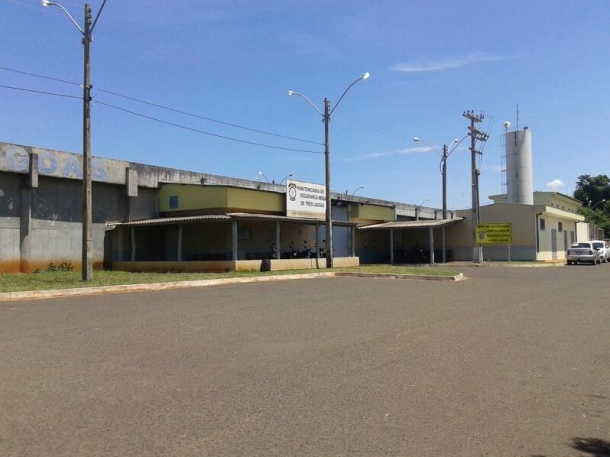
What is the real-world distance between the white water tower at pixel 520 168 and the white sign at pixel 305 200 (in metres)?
34.2

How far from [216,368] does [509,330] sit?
18.2 ft

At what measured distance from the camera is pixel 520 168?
6047cm

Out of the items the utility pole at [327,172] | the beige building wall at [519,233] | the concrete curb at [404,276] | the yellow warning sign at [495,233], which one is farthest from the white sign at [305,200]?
the beige building wall at [519,233]

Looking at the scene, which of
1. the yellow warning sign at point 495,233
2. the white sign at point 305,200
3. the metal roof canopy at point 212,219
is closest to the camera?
the metal roof canopy at point 212,219

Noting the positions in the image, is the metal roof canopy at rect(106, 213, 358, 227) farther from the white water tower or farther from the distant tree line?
the distant tree line

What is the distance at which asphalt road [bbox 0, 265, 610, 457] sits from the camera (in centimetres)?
438

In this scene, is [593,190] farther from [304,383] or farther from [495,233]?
[304,383]

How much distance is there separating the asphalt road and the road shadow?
0.02 metres

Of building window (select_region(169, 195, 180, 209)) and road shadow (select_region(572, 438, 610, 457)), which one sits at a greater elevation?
building window (select_region(169, 195, 180, 209))

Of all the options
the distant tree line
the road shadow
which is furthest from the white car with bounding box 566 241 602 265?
the distant tree line

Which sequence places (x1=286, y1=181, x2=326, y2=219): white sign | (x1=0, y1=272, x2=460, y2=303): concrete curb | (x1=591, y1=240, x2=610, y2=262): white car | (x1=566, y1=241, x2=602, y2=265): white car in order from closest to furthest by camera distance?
(x1=0, y1=272, x2=460, y2=303): concrete curb → (x1=286, y1=181, x2=326, y2=219): white sign → (x1=566, y1=241, x2=602, y2=265): white car → (x1=591, y1=240, x2=610, y2=262): white car

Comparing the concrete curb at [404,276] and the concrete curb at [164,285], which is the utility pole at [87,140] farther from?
the concrete curb at [404,276]

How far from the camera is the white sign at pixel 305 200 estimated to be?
32.2 m

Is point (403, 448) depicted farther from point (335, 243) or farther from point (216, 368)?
point (335, 243)
